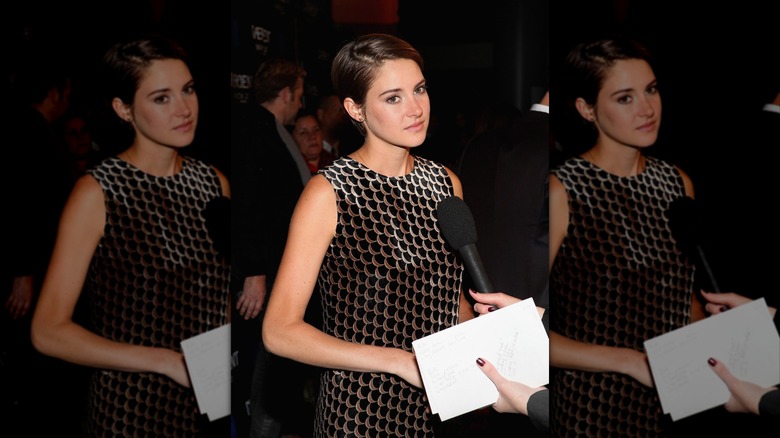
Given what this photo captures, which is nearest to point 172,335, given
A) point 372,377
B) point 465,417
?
point 372,377

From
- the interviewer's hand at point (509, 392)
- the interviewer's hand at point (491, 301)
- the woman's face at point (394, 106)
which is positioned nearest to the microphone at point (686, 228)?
the interviewer's hand at point (491, 301)

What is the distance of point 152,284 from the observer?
91.7 inches

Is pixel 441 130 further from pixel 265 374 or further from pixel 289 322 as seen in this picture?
pixel 265 374

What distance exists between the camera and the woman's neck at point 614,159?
242 cm

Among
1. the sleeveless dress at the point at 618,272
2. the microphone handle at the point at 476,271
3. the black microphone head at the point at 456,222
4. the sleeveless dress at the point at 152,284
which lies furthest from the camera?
the sleeveless dress at the point at 618,272

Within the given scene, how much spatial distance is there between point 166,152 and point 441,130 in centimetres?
90

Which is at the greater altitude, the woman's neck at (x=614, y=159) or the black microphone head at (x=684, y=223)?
the woman's neck at (x=614, y=159)

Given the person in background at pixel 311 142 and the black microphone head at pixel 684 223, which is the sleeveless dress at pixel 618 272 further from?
the person in background at pixel 311 142

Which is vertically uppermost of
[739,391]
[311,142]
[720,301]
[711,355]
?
[311,142]

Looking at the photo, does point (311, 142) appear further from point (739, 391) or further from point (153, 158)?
point (739, 391)

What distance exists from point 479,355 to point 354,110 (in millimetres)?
792

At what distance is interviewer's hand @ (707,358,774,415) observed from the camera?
246cm

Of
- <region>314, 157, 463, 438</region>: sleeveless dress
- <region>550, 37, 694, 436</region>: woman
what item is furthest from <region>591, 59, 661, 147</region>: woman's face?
<region>314, 157, 463, 438</region>: sleeveless dress

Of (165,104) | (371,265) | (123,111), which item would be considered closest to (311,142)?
(371,265)
